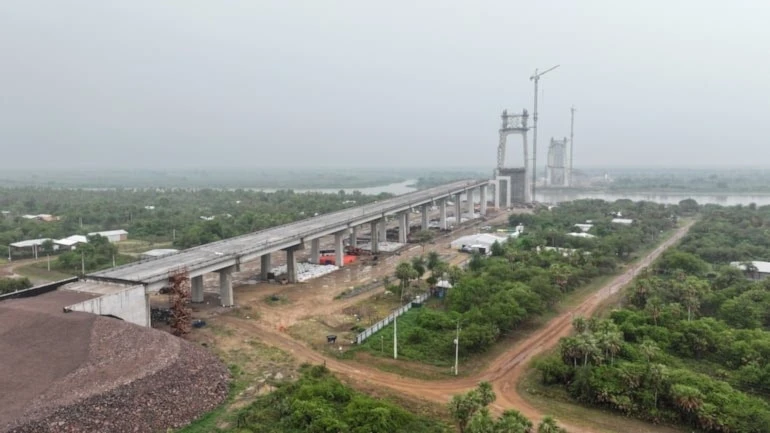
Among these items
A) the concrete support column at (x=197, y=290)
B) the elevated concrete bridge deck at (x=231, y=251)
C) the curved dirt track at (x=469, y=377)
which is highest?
the elevated concrete bridge deck at (x=231, y=251)

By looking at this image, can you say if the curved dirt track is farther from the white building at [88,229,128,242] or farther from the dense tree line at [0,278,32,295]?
the white building at [88,229,128,242]

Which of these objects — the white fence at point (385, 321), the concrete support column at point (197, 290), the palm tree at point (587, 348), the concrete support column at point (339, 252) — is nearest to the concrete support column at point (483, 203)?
the concrete support column at point (339, 252)

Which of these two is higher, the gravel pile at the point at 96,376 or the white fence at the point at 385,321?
the gravel pile at the point at 96,376

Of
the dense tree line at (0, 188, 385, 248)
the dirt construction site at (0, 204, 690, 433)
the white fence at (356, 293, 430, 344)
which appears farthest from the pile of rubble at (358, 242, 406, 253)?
the dirt construction site at (0, 204, 690, 433)

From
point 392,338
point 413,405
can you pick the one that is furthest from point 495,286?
point 413,405

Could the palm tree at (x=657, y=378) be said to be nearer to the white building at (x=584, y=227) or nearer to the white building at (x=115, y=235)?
the white building at (x=584, y=227)
